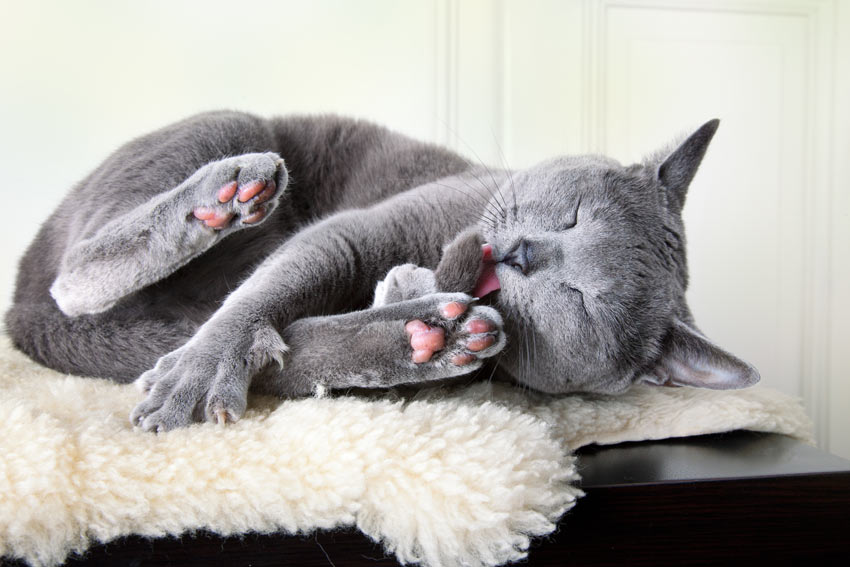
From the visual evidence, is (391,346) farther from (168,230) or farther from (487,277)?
(168,230)

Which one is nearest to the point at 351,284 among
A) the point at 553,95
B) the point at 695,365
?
the point at 695,365

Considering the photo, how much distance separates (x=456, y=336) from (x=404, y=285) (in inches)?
5.3

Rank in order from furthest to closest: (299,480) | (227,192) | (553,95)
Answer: (553,95) < (227,192) < (299,480)

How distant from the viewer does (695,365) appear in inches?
35.3

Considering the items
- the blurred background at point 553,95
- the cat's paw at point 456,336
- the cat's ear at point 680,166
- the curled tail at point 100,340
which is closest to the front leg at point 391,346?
the cat's paw at point 456,336

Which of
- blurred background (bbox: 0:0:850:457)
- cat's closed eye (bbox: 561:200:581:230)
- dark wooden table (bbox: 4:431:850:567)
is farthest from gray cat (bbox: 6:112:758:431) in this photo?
blurred background (bbox: 0:0:850:457)

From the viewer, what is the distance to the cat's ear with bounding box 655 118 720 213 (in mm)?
971

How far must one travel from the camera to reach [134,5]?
5.90 ft

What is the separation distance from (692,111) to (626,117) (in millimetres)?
204

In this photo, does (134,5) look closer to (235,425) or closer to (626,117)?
(626,117)

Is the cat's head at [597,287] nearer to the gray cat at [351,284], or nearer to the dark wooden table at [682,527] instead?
the gray cat at [351,284]

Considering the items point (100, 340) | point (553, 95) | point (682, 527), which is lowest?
point (682, 527)

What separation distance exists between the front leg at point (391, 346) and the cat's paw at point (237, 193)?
167 mm

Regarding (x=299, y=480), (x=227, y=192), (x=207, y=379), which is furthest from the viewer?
(x=227, y=192)
